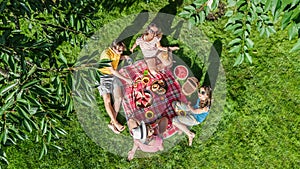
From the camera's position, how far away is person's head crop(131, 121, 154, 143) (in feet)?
15.2

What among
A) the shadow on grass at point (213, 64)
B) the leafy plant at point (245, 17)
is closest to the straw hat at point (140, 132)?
the shadow on grass at point (213, 64)

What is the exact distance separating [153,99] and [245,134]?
1239 mm

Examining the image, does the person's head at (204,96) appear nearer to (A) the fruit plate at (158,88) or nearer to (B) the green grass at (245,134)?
(B) the green grass at (245,134)

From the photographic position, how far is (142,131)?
463cm

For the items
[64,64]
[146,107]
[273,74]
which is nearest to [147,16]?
[146,107]

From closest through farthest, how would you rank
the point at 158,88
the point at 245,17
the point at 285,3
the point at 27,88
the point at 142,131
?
the point at 285,3, the point at 27,88, the point at 245,17, the point at 142,131, the point at 158,88

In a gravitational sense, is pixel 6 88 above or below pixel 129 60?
above

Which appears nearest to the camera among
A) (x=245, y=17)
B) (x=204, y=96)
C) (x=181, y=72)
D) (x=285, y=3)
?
(x=285, y=3)

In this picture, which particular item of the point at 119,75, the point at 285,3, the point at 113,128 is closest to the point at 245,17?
the point at 285,3

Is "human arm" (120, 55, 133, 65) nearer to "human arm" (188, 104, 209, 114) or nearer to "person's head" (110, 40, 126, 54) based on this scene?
"person's head" (110, 40, 126, 54)

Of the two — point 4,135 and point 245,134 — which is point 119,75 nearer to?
point 245,134

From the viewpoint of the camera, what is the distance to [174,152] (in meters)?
5.04

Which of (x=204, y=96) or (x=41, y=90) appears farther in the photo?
(x=204, y=96)

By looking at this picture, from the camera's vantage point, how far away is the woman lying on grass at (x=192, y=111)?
15.9 feet
